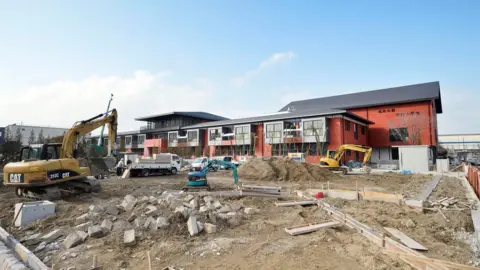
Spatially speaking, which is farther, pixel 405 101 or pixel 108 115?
pixel 405 101

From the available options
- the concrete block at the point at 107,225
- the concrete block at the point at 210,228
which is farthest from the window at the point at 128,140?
the concrete block at the point at 210,228

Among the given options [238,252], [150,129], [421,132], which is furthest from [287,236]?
[150,129]

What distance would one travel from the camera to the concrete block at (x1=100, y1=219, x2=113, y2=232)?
7055 mm

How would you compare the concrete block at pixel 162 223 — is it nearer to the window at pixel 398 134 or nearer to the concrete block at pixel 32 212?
the concrete block at pixel 32 212

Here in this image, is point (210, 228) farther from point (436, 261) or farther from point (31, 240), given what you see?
point (436, 261)

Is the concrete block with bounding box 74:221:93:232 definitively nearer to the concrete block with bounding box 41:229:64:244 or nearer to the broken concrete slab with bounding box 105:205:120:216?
the concrete block with bounding box 41:229:64:244

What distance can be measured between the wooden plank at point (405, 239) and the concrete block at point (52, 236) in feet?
27.0

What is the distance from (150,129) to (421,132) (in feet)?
164

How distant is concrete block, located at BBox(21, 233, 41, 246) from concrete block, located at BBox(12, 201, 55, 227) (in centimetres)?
139

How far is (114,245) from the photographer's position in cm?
630

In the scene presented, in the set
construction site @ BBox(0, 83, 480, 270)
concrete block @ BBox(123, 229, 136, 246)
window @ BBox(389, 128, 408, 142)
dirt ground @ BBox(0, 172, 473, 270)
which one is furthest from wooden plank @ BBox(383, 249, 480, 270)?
window @ BBox(389, 128, 408, 142)

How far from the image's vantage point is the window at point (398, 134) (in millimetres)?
40562

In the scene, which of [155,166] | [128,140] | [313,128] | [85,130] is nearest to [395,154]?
[313,128]

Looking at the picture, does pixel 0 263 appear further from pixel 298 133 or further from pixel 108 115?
pixel 298 133
